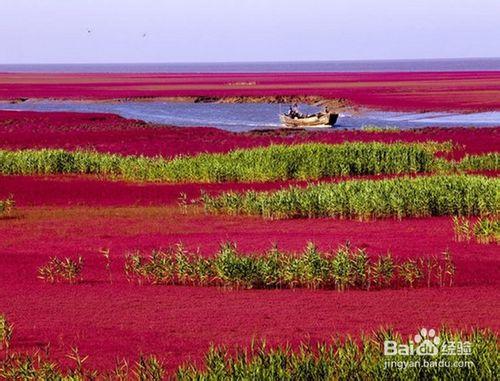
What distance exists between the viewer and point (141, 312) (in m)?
13.7

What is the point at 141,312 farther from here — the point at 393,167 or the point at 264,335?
the point at 393,167

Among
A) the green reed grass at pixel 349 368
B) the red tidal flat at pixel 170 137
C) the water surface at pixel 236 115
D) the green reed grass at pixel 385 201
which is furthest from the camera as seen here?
the water surface at pixel 236 115

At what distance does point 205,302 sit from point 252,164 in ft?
51.5

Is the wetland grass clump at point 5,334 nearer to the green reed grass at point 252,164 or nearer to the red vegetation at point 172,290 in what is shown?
the red vegetation at point 172,290

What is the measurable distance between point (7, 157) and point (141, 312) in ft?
66.9

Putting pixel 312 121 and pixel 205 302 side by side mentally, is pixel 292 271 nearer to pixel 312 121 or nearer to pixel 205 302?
pixel 205 302

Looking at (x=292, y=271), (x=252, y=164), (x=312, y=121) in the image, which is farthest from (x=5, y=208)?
(x=312, y=121)

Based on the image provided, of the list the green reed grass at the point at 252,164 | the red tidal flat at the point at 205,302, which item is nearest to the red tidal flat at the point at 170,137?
the green reed grass at the point at 252,164

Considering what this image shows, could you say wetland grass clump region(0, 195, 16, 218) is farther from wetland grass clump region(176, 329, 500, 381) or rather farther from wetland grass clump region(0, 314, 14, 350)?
wetland grass clump region(176, 329, 500, 381)

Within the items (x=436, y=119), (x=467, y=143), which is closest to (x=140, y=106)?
(x=436, y=119)

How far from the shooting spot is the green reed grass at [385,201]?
21594 mm

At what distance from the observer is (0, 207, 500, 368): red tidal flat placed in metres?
12.3

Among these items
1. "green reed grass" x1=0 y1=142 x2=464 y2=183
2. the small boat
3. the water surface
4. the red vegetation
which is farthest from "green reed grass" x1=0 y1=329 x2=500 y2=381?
the water surface

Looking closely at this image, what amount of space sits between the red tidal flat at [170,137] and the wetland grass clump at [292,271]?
20.2 meters
